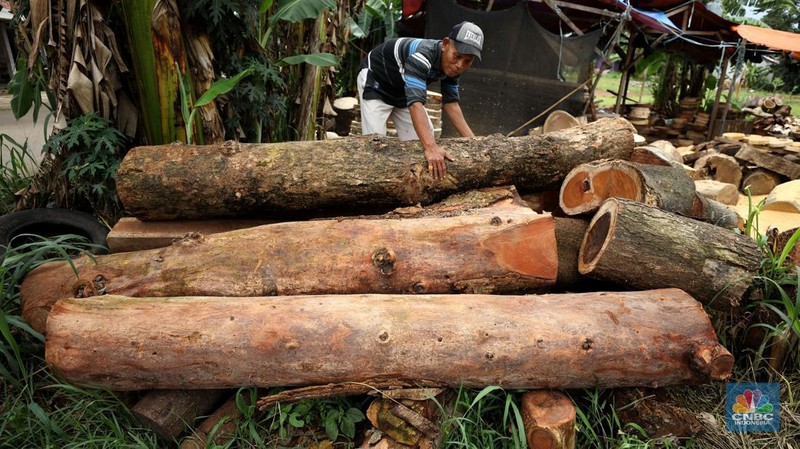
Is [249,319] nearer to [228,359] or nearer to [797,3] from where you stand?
[228,359]

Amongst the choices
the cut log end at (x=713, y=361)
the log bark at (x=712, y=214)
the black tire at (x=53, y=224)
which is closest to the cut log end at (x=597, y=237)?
the cut log end at (x=713, y=361)

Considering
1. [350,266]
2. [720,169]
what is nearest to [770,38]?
[720,169]

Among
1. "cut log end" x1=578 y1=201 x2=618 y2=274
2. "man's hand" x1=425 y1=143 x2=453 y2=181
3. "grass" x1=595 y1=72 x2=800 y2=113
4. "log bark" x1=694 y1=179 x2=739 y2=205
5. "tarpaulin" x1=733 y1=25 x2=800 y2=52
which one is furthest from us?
"grass" x1=595 y1=72 x2=800 y2=113

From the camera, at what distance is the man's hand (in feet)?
10.1

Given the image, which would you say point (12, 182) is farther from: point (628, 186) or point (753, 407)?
point (753, 407)

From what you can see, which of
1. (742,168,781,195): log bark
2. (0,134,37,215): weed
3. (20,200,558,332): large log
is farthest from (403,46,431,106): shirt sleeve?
(742,168,781,195): log bark

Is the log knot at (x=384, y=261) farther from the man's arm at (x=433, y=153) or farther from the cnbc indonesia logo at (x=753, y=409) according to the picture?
the cnbc indonesia logo at (x=753, y=409)

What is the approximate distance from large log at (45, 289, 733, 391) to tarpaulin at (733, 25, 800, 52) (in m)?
8.69

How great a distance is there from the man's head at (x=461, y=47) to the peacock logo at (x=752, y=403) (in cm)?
246

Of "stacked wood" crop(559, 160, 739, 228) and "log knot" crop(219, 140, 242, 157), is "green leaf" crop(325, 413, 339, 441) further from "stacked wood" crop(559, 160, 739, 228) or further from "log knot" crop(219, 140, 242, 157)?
"stacked wood" crop(559, 160, 739, 228)

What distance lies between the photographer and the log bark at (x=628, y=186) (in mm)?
2965

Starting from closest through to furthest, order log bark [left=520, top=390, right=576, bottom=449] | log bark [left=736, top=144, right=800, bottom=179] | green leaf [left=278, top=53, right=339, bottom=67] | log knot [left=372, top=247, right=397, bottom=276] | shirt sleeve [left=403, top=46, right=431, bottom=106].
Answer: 1. log bark [left=520, top=390, right=576, bottom=449]
2. log knot [left=372, top=247, right=397, bottom=276]
3. shirt sleeve [left=403, top=46, right=431, bottom=106]
4. green leaf [left=278, top=53, right=339, bottom=67]
5. log bark [left=736, top=144, right=800, bottom=179]

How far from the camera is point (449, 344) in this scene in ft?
6.81

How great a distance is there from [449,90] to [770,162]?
226 inches
